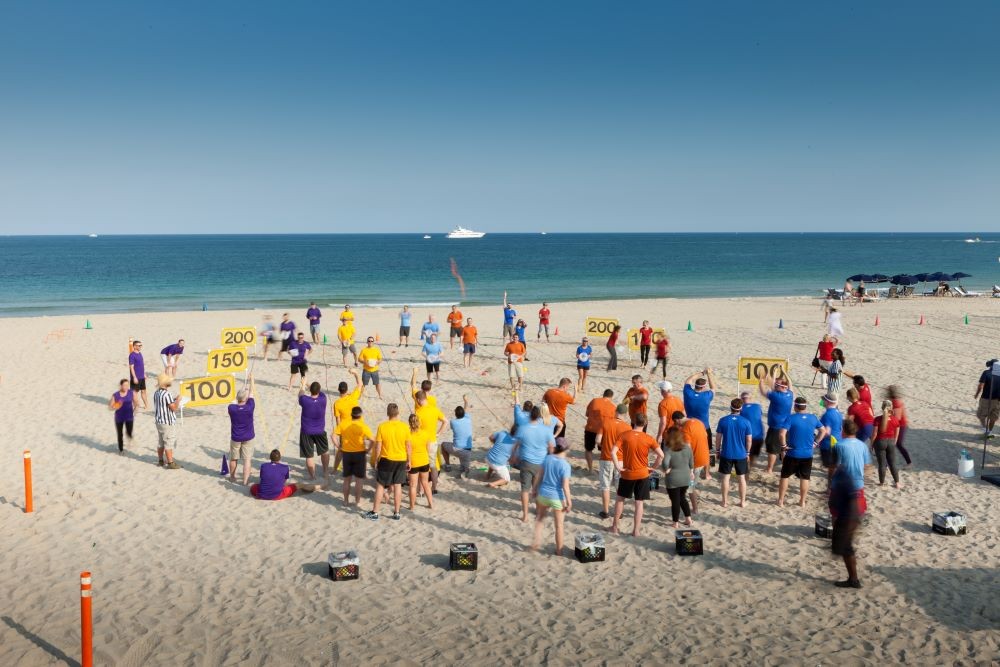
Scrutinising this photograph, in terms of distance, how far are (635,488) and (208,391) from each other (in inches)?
339

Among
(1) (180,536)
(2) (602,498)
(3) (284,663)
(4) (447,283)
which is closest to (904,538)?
(2) (602,498)

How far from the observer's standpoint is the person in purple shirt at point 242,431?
34.1 ft

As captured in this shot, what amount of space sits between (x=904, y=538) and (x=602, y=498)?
3693mm

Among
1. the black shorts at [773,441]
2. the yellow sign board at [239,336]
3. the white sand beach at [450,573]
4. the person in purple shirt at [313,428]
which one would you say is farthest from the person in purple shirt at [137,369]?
the black shorts at [773,441]

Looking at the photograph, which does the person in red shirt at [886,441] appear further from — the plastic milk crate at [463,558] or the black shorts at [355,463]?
the black shorts at [355,463]

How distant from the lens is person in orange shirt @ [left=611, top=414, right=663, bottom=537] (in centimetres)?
862

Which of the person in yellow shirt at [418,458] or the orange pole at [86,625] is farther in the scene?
the person in yellow shirt at [418,458]

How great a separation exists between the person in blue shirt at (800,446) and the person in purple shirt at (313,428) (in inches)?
254

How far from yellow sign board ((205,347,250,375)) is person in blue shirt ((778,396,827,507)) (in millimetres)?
11564

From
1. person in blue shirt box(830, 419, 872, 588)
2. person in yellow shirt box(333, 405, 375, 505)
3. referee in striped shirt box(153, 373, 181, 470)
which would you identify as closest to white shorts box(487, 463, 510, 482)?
person in yellow shirt box(333, 405, 375, 505)

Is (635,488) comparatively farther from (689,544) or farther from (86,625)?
(86,625)

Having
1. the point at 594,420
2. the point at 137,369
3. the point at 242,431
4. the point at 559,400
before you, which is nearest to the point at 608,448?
the point at 594,420

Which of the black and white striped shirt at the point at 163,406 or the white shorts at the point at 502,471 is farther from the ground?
the black and white striped shirt at the point at 163,406

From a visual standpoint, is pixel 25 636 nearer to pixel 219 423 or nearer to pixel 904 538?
pixel 219 423
